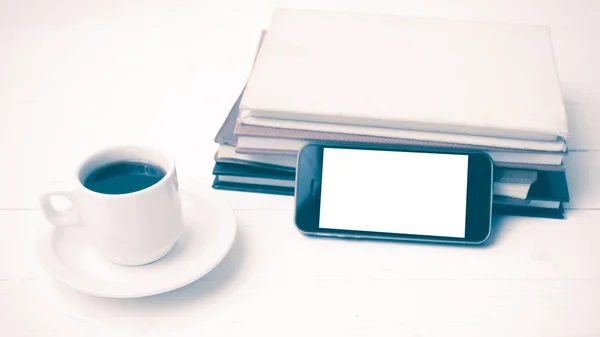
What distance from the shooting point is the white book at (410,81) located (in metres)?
0.62

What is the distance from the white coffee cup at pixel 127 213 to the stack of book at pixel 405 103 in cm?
11

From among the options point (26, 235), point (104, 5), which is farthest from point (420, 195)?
point (104, 5)

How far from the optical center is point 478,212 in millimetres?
625

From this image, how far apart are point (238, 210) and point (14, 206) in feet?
0.78

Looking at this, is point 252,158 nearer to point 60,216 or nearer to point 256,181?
point 256,181

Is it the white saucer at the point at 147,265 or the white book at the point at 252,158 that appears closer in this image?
the white saucer at the point at 147,265

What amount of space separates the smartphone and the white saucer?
0.08m

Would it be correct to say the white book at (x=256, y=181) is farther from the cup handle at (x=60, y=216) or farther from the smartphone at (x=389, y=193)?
the cup handle at (x=60, y=216)

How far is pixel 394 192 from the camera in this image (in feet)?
2.08

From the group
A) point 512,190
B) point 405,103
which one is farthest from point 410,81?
point 512,190

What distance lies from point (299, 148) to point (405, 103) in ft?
0.37

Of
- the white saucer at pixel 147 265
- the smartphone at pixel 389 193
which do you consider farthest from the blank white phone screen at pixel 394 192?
the white saucer at pixel 147 265

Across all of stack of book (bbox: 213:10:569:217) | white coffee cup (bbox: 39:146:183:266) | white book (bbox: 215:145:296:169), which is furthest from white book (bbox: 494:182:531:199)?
white coffee cup (bbox: 39:146:183:266)

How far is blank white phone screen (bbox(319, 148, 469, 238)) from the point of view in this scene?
0.63 metres
